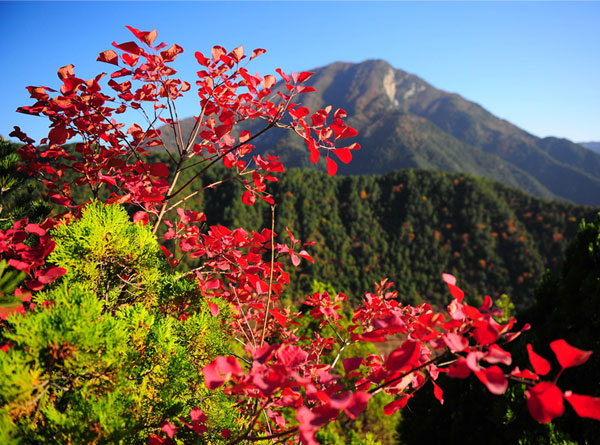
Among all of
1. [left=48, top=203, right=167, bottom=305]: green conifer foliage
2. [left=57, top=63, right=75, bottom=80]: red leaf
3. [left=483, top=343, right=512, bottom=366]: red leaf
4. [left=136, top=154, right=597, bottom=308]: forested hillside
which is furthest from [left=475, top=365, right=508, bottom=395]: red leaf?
[left=136, top=154, right=597, bottom=308]: forested hillside

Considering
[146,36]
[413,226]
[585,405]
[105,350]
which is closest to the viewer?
[585,405]

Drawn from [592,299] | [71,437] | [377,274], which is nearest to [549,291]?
[592,299]

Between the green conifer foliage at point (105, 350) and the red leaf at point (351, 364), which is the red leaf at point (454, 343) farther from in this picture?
the green conifer foliage at point (105, 350)

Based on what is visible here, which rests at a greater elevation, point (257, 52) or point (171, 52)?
point (257, 52)

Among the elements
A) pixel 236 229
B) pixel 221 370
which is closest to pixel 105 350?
pixel 221 370

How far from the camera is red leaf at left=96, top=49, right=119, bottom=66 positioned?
1357mm

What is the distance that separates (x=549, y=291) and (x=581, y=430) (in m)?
1.42

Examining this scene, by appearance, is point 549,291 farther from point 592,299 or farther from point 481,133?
point 481,133

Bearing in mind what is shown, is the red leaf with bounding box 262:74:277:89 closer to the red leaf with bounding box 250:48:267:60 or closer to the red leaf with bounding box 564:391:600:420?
the red leaf with bounding box 250:48:267:60

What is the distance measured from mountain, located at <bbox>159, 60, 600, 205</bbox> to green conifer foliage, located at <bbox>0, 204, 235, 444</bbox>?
44954mm

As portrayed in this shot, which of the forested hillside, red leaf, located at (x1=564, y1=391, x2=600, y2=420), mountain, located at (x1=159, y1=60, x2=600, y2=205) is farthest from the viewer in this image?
mountain, located at (x1=159, y1=60, x2=600, y2=205)

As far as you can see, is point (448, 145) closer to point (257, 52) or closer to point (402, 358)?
point (257, 52)

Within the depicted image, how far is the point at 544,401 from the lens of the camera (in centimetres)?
60

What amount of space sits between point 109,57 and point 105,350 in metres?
1.28
